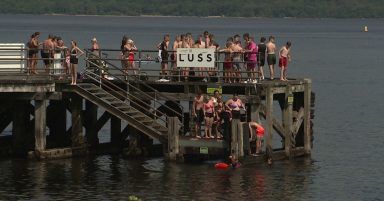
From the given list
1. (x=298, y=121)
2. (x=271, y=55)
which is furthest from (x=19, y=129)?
(x=298, y=121)

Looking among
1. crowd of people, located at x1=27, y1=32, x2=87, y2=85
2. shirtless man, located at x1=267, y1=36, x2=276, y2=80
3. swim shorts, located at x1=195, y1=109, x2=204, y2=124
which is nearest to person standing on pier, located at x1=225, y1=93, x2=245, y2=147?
swim shorts, located at x1=195, y1=109, x2=204, y2=124

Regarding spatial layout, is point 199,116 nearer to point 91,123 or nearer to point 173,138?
point 173,138

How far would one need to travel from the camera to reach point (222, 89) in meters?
43.2

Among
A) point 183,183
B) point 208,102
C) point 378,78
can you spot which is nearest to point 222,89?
point 208,102

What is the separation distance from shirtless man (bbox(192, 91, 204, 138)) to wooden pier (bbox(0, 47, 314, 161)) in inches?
19.7

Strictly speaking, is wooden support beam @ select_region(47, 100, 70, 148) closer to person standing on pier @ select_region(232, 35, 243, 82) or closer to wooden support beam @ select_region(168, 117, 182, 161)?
wooden support beam @ select_region(168, 117, 182, 161)

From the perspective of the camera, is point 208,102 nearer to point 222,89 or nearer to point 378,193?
point 222,89

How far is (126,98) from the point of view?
44062 millimetres

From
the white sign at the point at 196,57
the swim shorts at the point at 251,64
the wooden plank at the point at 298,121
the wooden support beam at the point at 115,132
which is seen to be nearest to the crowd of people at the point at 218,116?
the white sign at the point at 196,57

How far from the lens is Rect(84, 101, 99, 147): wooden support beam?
4569 cm

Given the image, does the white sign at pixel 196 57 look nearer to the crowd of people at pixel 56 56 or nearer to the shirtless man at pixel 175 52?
the shirtless man at pixel 175 52

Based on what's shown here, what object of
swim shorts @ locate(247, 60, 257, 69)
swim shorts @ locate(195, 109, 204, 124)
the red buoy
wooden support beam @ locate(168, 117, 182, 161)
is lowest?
the red buoy

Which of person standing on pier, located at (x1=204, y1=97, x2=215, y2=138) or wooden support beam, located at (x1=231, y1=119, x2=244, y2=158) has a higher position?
person standing on pier, located at (x1=204, y1=97, x2=215, y2=138)

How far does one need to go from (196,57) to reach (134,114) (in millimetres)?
2810
